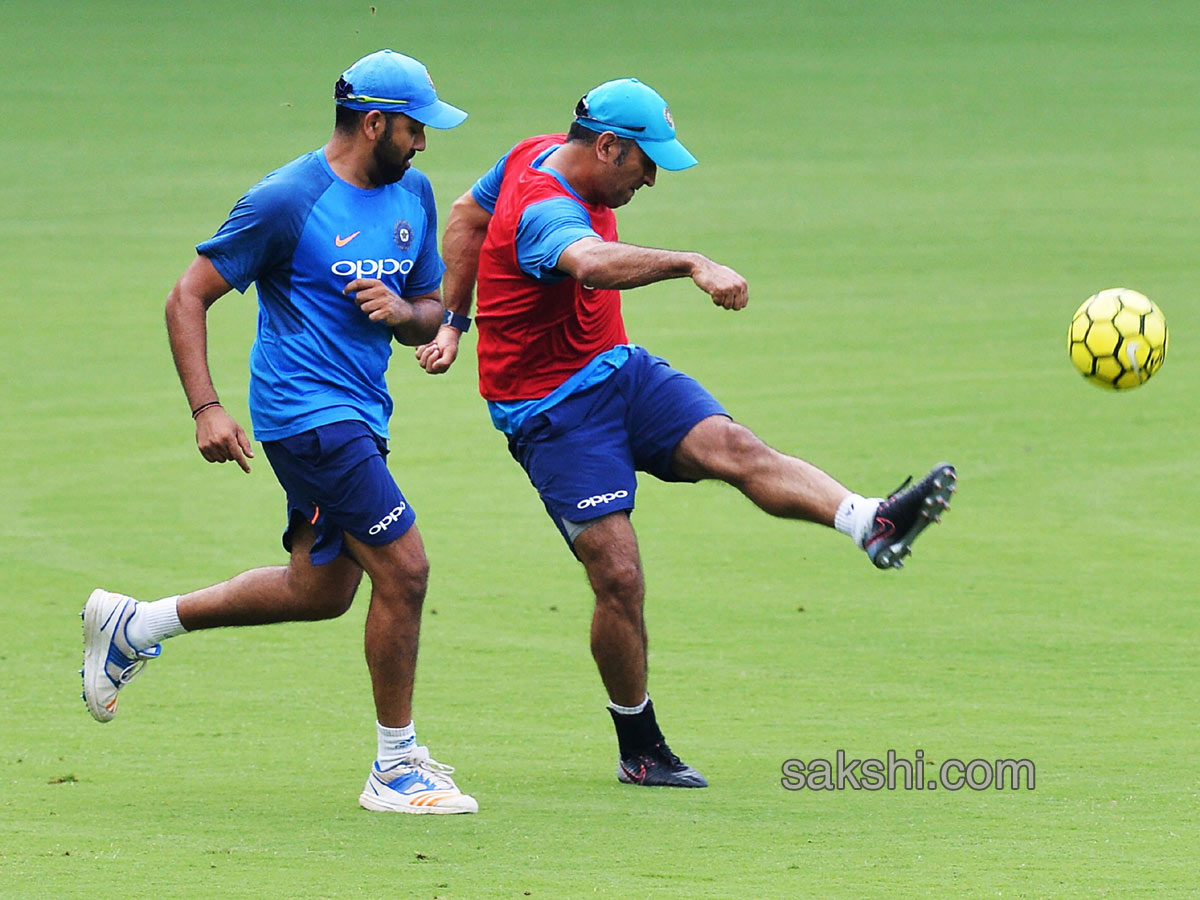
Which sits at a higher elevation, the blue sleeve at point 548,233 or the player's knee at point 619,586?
the blue sleeve at point 548,233

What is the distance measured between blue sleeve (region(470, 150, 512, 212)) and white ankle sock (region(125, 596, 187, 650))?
1.74 meters

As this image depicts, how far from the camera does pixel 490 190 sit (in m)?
7.45

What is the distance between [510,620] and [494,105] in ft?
52.8

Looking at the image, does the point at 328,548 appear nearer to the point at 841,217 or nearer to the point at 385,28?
the point at 841,217

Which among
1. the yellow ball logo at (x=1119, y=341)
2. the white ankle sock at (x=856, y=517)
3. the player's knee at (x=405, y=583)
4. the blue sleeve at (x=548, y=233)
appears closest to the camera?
the white ankle sock at (x=856, y=517)

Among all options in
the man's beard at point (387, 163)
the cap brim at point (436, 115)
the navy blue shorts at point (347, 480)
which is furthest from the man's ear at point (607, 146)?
the navy blue shorts at point (347, 480)

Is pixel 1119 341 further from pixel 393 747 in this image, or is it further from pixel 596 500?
pixel 393 747

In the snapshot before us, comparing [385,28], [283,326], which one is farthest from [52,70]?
[283,326]

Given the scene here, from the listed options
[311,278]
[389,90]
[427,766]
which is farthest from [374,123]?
[427,766]

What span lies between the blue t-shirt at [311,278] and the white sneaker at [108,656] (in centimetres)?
97

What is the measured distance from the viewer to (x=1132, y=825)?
6.03 meters

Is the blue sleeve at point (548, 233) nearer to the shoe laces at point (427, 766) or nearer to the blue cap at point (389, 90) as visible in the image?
the blue cap at point (389, 90)

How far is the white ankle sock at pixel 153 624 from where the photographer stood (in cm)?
702

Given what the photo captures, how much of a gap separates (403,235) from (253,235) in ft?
1.76
